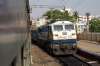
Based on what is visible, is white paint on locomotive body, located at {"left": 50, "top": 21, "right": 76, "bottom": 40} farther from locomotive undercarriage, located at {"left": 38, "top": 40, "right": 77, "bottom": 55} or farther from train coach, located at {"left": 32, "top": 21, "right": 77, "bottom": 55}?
locomotive undercarriage, located at {"left": 38, "top": 40, "right": 77, "bottom": 55}

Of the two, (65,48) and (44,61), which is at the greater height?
(65,48)

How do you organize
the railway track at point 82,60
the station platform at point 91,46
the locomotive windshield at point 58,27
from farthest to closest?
the station platform at point 91,46 → the locomotive windshield at point 58,27 → the railway track at point 82,60

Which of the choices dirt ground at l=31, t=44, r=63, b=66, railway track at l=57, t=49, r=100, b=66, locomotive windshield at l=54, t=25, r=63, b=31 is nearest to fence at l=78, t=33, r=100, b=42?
railway track at l=57, t=49, r=100, b=66

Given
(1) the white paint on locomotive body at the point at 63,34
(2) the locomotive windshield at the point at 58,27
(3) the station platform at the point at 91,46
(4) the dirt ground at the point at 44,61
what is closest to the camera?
(4) the dirt ground at the point at 44,61

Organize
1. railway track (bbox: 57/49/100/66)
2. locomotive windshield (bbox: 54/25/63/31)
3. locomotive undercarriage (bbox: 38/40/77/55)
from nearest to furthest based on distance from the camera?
railway track (bbox: 57/49/100/66), locomotive undercarriage (bbox: 38/40/77/55), locomotive windshield (bbox: 54/25/63/31)

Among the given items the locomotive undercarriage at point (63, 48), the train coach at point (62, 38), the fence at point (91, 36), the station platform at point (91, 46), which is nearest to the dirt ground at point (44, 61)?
the locomotive undercarriage at point (63, 48)

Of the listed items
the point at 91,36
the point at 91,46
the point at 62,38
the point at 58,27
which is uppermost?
the point at 58,27

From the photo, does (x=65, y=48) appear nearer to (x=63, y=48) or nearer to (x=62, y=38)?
(x=63, y=48)

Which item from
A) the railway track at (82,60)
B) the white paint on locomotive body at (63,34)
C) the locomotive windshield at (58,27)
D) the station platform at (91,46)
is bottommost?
the railway track at (82,60)

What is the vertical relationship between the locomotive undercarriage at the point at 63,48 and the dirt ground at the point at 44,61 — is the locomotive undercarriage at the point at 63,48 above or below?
above

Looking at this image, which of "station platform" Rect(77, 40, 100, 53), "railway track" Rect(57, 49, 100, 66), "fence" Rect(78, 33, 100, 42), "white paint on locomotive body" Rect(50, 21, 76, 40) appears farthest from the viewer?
"fence" Rect(78, 33, 100, 42)

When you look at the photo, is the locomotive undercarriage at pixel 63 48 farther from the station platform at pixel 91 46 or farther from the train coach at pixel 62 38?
the station platform at pixel 91 46

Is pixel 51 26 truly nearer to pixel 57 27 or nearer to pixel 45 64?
pixel 57 27

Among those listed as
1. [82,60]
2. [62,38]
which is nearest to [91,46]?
[62,38]
